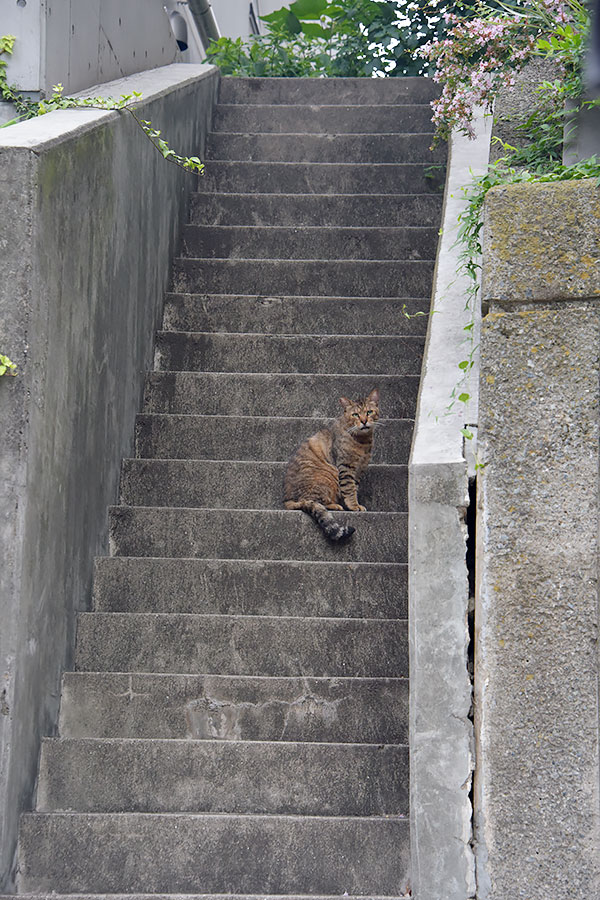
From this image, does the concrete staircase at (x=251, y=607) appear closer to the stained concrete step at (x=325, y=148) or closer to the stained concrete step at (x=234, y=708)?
the stained concrete step at (x=234, y=708)

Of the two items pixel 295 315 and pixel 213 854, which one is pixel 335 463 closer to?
pixel 295 315

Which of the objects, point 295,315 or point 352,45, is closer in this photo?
point 295,315

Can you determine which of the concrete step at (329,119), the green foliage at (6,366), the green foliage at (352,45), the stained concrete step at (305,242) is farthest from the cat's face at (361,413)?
the green foliage at (352,45)

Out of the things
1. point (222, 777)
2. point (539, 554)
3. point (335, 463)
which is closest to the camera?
point (539, 554)

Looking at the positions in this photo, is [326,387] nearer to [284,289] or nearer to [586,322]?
[284,289]

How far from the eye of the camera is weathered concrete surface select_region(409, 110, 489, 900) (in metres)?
3.02

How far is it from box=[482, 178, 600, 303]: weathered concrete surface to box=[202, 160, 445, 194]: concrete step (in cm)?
434

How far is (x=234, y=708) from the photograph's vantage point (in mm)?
4113

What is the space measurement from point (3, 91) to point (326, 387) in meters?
2.21

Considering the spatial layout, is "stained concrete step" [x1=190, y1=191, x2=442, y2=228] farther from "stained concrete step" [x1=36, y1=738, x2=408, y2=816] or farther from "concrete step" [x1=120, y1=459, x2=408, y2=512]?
"stained concrete step" [x1=36, y1=738, x2=408, y2=816]

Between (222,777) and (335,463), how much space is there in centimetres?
178

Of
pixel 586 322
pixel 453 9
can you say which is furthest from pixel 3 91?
pixel 453 9

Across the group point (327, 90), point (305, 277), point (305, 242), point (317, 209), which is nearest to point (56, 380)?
point (305, 277)

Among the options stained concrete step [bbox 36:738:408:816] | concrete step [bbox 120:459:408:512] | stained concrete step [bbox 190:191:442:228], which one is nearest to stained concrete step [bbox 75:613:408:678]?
stained concrete step [bbox 36:738:408:816]
